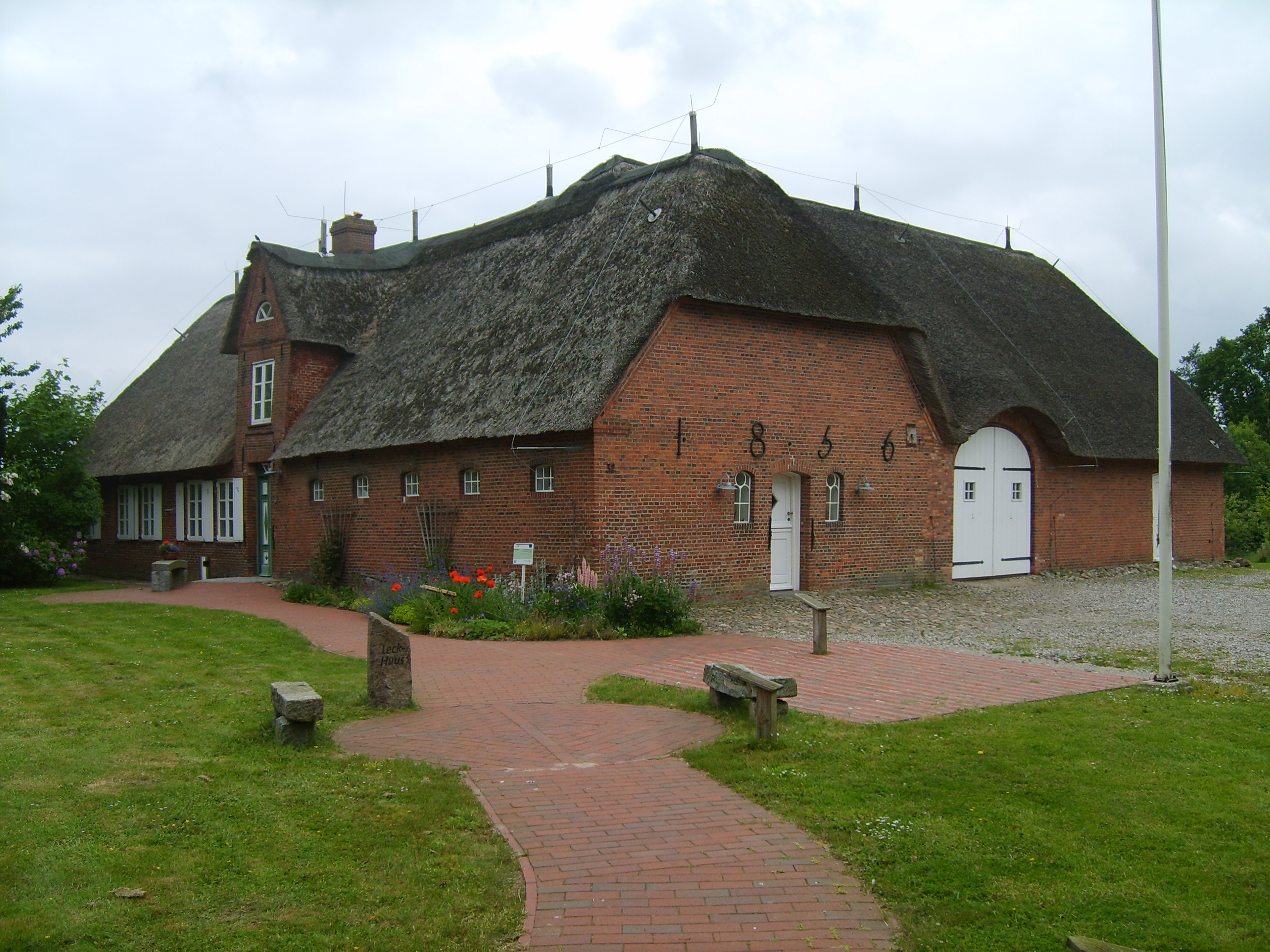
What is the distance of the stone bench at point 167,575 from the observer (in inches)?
848

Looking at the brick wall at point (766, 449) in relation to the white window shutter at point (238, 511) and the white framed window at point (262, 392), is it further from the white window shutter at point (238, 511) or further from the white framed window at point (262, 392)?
the white window shutter at point (238, 511)

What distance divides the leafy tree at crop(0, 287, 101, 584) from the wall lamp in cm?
1597

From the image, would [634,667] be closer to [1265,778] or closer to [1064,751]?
[1064,751]

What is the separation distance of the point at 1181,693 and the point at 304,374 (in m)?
18.6

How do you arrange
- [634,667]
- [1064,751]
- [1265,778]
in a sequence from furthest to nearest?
[634,667] → [1064,751] → [1265,778]

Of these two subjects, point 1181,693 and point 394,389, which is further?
point 394,389

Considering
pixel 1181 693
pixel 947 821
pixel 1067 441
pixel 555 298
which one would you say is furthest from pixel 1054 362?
pixel 947 821

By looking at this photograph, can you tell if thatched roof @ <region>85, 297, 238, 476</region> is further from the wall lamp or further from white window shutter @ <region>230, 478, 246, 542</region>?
the wall lamp

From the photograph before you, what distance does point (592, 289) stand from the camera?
17.5m

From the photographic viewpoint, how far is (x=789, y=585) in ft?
59.2

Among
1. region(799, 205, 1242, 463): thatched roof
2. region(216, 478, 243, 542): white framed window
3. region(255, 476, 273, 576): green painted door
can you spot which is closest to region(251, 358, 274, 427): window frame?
region(255, 476, 273, 576): green painted door

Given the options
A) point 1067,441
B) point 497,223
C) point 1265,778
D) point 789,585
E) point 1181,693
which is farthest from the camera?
point 497,223

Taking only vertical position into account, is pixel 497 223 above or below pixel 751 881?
above

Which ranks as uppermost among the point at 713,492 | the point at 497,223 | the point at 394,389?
the point at 497,223
